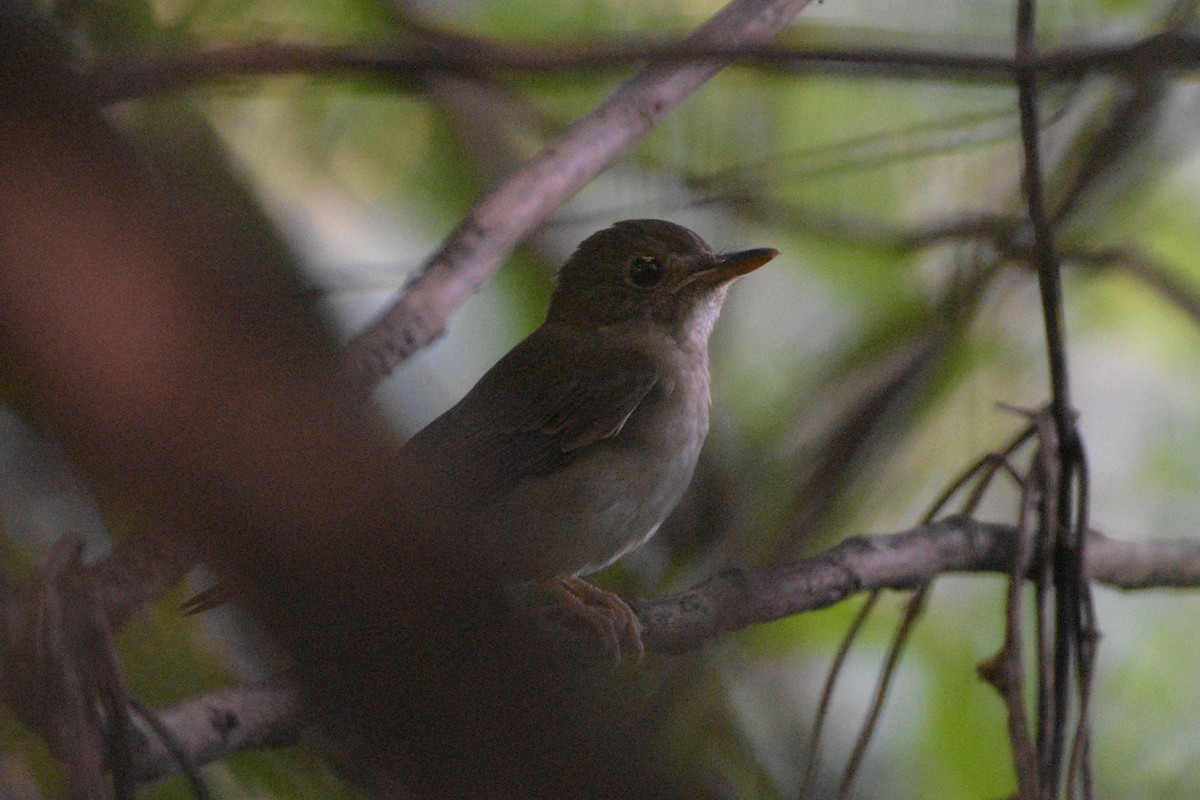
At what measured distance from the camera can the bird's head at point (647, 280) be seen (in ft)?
16.2

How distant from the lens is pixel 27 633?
1737 millimetres

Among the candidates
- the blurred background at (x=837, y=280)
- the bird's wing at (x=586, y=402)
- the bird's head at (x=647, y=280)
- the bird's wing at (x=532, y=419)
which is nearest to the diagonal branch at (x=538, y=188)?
the blurred background at (x=837, y=280)

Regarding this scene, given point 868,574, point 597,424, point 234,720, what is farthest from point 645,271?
point 234,720

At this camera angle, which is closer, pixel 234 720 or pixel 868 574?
pixel 234 720

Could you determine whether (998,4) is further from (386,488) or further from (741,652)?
(386,488)

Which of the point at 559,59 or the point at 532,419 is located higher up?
the point at 532,419

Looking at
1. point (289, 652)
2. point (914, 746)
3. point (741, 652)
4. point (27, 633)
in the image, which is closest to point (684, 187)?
point (741, 652)

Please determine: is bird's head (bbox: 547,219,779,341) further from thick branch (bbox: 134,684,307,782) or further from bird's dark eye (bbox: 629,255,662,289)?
thick branch (bbox: 134,684,307,782)

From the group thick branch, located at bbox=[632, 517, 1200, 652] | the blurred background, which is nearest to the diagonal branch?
the blurred background

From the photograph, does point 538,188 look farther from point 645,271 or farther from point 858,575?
point 645,271

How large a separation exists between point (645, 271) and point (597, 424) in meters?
0.94

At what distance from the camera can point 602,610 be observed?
3.95 meters

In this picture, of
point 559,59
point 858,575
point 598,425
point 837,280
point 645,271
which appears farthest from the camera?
point 837,280

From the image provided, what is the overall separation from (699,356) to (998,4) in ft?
7.62
